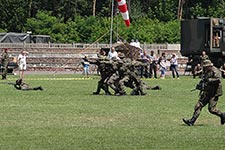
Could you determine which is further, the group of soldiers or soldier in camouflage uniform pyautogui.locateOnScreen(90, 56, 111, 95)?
soldier in camouflage uniform pyautogui.locateOnScreen(90, 56, 111, 95)

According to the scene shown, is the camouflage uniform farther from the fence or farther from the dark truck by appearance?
the fence

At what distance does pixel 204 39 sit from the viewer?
5166 centimetres

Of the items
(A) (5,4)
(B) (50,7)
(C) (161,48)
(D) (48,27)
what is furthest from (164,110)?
(B) (50,7)

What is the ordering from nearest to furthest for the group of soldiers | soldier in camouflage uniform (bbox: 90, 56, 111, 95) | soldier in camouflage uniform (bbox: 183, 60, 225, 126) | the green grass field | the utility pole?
the green grass field → soldier in camouflage uniform (bbox: 183, 60, 225, 126) → the group of soldiers → soldier in camouflage uniform (bbox: 90, 56, 111, 95) → the utility pole

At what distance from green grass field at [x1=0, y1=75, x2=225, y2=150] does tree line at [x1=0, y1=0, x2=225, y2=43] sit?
3651cm

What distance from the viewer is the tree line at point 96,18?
2975 inches

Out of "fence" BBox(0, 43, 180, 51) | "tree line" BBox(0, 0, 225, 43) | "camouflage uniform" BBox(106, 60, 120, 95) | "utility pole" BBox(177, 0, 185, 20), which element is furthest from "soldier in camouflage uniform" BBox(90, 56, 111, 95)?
"utility pole" BBox(177, 0, 185, 20)

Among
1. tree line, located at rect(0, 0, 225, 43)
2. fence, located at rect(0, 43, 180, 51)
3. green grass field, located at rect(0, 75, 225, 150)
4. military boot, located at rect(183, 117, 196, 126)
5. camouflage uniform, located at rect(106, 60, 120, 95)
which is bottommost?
green grass field, located at rect(0, 75, 225, 150)

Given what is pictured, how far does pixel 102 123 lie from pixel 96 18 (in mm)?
59704

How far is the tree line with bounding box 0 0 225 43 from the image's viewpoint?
75.6m

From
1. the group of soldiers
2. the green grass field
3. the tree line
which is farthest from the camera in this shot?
the tree line

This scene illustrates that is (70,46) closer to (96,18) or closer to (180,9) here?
(96,18)

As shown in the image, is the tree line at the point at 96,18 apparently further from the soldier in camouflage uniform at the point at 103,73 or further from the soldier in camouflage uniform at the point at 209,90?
the soldier in camouflage uniform at the point at 209,90

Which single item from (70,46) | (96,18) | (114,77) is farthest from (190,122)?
(96,18)
